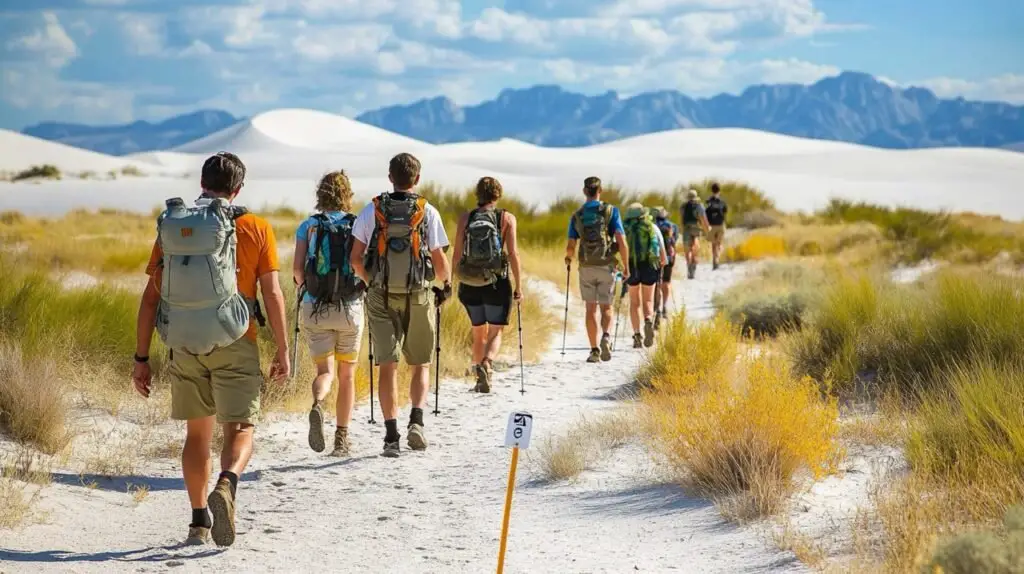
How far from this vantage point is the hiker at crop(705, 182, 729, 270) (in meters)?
22.6

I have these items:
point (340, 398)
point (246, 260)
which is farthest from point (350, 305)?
point (246, 260)

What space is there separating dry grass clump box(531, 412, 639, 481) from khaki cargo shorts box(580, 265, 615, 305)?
11.1 feet

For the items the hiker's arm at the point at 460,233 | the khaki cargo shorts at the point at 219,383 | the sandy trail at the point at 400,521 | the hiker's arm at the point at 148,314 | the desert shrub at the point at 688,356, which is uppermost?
the hiker's arm at the point at 460,233

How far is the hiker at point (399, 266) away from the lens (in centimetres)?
756

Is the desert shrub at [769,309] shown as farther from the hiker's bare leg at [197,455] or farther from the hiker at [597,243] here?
the hiker's bare leg at [197,455]

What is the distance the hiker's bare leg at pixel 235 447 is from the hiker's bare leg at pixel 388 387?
84.2 inches

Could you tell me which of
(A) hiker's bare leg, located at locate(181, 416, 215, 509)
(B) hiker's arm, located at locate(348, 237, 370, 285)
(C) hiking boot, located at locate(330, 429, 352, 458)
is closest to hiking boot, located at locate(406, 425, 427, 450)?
(C) hiking boot, located at locate(330, 429, 352, 458)

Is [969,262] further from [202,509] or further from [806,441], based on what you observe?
[202,509]

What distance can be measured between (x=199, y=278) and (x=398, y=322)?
262 centimetres

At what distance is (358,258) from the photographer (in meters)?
7.61

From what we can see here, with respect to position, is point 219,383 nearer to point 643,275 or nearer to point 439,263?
point 439,263

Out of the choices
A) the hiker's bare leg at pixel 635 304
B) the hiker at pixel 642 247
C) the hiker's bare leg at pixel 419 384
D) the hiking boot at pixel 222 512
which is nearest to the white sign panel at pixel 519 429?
the hiking boot at pixel 222 512

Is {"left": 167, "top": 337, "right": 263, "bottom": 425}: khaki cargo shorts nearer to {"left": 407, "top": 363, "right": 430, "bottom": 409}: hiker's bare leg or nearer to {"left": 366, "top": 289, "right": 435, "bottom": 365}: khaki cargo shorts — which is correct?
{"left": 366, "top": 289, "right": 435, "bottom": 365}: khaki cargo shorts

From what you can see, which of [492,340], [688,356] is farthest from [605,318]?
[688,356]
